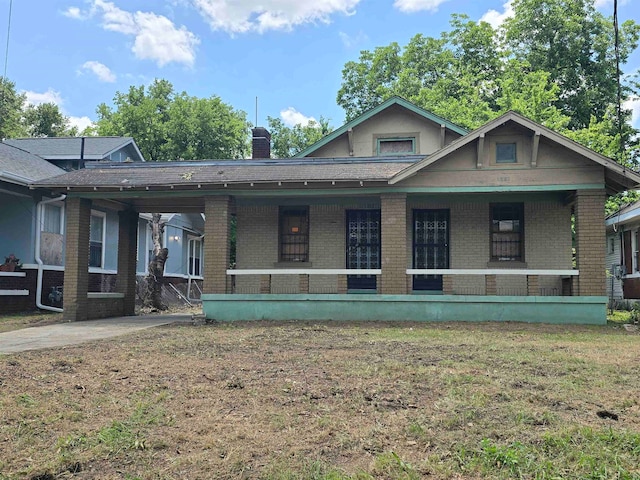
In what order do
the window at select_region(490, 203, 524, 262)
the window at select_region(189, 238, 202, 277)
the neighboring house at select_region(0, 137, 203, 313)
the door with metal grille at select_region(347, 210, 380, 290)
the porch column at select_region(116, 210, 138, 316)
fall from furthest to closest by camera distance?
the window at select_region(189, 238, 202, 277)
the porch column at select_region(116, 210, 138, 316)
the neighboring house at select_region(0, 137, 203, 313)
the door with metal grille at select_region(347, 210, 380, 290)
the window at select_region(490, 203, 524, 262)

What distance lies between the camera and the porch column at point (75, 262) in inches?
577

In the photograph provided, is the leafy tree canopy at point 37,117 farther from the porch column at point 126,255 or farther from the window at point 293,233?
the window at point 293,233

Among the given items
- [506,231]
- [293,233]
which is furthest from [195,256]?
[506,231]

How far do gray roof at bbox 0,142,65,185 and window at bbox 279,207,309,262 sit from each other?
7.28 meters

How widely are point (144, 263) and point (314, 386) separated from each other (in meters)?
19.9

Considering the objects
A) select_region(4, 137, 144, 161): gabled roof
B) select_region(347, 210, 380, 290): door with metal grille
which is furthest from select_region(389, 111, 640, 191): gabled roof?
select_region(4, 137, 144, 161): gabled roof

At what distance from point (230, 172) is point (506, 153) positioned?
7.01m

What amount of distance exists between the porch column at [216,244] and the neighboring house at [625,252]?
13.0m

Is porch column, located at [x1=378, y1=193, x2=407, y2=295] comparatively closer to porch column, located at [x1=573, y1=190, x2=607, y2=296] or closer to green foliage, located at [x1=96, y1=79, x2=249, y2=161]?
porch column, located at [x1=573, y1=190, x2=607, y2=296]

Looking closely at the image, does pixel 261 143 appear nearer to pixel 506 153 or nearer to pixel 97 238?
pixel 97 238

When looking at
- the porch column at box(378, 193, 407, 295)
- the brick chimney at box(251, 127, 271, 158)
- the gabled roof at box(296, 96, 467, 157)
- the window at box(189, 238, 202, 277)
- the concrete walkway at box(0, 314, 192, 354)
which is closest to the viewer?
the concrete walkway at box(0, 314, 192, 354)

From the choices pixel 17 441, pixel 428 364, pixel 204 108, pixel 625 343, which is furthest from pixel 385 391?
pixel 204 108

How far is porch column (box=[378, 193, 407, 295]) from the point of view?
13.7 metres

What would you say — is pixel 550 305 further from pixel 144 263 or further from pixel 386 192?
pixel 144 263
